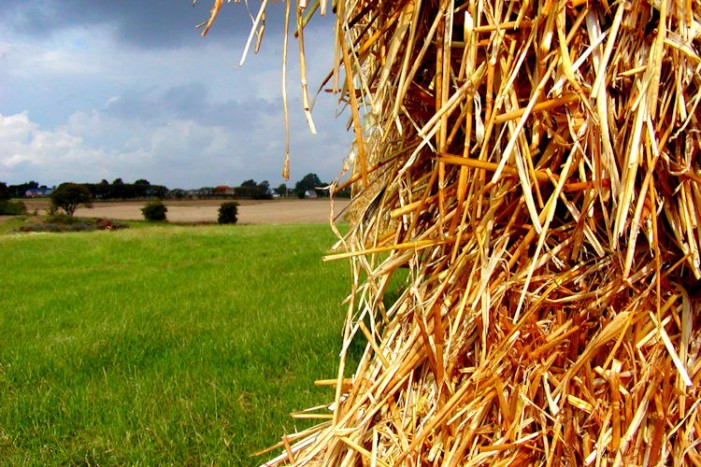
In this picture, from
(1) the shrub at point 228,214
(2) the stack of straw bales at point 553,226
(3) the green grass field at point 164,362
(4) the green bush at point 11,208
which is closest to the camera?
(2) the stack of straw bales at point 553,226

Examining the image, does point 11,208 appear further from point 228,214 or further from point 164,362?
point 164,362

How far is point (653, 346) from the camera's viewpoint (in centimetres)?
179

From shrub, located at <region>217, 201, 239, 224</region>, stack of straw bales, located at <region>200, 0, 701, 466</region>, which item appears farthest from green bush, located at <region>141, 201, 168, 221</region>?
stack of straw bales, located at <region>200, 0, 701, 466</region>

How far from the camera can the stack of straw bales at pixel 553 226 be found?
5.55 ft

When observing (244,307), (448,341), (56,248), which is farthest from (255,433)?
(56,248)

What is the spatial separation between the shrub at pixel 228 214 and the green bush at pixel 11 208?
14922mm

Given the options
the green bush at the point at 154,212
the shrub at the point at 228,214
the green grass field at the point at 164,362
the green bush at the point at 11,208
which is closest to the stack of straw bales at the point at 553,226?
the green grass field at the point at 164,362

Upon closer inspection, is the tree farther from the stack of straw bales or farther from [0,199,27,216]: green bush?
the stack of straw bales

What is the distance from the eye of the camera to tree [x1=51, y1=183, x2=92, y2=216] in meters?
41.2

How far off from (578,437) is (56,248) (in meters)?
13.7

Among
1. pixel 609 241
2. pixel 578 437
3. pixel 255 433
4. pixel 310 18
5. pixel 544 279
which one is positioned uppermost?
pixel 310 18

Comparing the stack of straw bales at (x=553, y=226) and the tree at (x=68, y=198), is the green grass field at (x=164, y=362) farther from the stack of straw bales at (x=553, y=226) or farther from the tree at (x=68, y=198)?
the tree at (x=68, y=198)

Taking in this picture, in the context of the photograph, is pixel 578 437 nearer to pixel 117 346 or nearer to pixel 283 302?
→ pixel 117 346

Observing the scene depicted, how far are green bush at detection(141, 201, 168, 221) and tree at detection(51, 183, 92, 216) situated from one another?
537 cm
